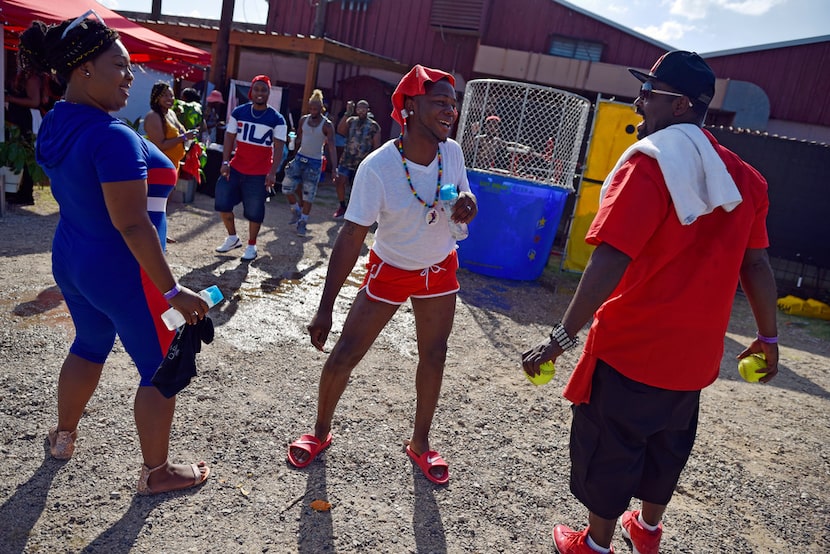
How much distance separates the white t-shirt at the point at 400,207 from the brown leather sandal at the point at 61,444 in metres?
1.69

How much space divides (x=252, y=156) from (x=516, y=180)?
3216 mm

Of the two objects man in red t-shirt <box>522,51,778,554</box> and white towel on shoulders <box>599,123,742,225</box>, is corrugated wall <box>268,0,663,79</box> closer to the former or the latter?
man in red t-shirt <box>522,51,778,554</box>

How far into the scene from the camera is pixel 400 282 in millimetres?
2867

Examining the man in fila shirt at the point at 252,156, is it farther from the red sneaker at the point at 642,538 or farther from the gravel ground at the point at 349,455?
the red sneaker at the point at 642,538

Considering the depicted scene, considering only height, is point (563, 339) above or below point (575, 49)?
below

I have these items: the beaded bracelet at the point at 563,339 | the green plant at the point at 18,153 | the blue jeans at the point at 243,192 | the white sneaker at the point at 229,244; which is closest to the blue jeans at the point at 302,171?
the white sneaker at the point at 229,244

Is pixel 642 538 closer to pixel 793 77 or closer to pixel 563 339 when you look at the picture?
pixel 563 339

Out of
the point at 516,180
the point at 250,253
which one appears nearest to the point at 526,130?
the point at 516,180

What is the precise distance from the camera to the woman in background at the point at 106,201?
6.90ft

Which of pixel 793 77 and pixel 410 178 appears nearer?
pixel 410 178

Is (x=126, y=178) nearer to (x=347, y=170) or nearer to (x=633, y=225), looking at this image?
(x=633, y=225)

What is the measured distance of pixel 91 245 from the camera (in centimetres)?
224

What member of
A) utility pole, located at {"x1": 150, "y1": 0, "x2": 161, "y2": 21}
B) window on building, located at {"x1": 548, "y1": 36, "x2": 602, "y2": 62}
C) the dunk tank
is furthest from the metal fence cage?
utility pole, located at {"x1": 150, "y1": 0, "x2": 161, "y2": 21}

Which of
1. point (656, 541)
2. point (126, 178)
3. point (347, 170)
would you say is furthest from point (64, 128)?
point (347, 170)
